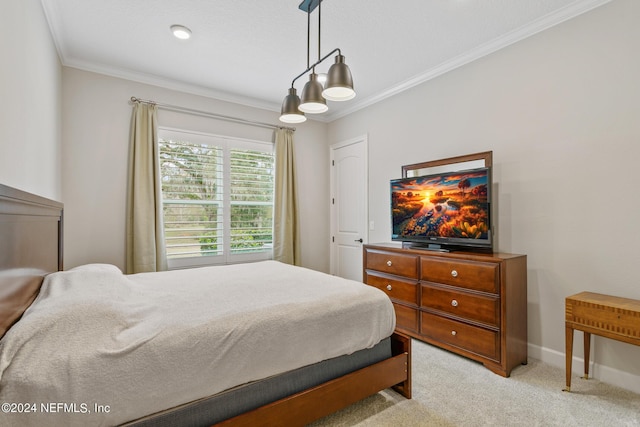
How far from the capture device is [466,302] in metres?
2.55

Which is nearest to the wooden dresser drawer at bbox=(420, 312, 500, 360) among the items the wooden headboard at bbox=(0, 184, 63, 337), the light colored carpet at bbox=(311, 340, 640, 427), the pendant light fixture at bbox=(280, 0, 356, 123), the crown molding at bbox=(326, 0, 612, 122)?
the light colored carpet at bbox=(311, 340, 640, 427)

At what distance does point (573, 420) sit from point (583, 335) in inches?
30.8

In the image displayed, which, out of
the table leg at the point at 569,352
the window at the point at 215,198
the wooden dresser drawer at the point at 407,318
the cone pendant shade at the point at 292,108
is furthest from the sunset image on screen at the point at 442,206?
the window at the point at 215,198

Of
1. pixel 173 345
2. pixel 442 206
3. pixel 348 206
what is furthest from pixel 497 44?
pixel 173 345

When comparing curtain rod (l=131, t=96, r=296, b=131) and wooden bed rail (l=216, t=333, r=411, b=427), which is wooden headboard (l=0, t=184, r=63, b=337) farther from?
curtain rod (l=131, t=96, r=296, b=131)

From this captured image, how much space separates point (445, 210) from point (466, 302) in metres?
0.87

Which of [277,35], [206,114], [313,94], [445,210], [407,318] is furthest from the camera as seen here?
Result: [206,114]

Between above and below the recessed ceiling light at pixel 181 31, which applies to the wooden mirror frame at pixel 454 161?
below

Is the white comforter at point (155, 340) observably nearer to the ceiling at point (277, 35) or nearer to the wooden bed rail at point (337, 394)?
the wooden bed rail at point (337, 394)

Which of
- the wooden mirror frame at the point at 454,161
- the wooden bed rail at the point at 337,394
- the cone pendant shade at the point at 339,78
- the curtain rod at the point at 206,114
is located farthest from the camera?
the curtain rod at the point at 206,114

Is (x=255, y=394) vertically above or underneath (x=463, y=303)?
underneath

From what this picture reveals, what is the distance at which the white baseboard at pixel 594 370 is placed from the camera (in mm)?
2131

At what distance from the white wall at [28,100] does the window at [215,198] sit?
115 centimetres

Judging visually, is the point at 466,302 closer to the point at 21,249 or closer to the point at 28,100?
the point at 21,249
